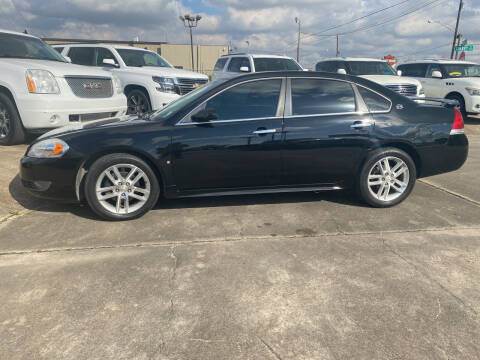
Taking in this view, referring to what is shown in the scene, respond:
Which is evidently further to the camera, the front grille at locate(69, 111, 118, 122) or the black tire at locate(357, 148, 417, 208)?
the front grille at locate(69, 111, 118, 122)

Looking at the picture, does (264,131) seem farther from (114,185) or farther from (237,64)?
(237,64)

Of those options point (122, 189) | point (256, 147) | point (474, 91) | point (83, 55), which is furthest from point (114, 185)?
point (474, 91)

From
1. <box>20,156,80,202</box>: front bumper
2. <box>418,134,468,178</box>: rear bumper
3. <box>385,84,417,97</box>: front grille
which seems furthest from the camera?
<box>385,84,417,97</box>: front grille

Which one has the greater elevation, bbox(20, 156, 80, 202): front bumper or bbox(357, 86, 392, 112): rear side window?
bbox(357, 86, 392, 112): rear side window

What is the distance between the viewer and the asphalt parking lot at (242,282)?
2.02m

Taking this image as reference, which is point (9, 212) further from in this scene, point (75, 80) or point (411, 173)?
point (411, 173)

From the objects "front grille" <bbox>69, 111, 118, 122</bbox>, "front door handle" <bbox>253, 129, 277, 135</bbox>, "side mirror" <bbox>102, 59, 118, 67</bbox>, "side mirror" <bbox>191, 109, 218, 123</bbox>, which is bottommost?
"front grille" <bbox>69, 111, 118, 122</bbox>

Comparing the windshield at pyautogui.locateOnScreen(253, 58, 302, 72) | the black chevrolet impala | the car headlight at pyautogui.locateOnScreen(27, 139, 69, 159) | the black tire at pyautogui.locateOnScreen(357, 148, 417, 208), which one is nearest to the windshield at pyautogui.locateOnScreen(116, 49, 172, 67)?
the windshield at pyautogui.locateOnScreen(253, 58, 302, 72)

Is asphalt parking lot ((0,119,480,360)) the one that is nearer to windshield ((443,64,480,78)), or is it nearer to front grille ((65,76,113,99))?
front grille ((65,76,113,99))

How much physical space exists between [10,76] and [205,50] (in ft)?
215

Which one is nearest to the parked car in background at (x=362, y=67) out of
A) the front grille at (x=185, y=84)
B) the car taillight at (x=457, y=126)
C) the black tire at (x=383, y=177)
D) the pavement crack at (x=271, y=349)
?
the front grille at (x=185, y=84)

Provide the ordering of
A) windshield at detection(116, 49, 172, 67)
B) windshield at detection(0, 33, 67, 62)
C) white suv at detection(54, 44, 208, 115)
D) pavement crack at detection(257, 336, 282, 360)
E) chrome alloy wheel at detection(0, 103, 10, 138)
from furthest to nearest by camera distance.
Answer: windshield at detection(116, 49, 172, 67)
white suv at detection(54, 44, 208, 115)
windshield at detection(0, 33, 67, 62)
chrome alloy wheel at detection(0, 103, 10, 138)
pavement crack at detection(257, 336, 282, 360)

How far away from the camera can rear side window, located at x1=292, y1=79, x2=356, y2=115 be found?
3.94m

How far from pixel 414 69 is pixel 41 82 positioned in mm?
12413
